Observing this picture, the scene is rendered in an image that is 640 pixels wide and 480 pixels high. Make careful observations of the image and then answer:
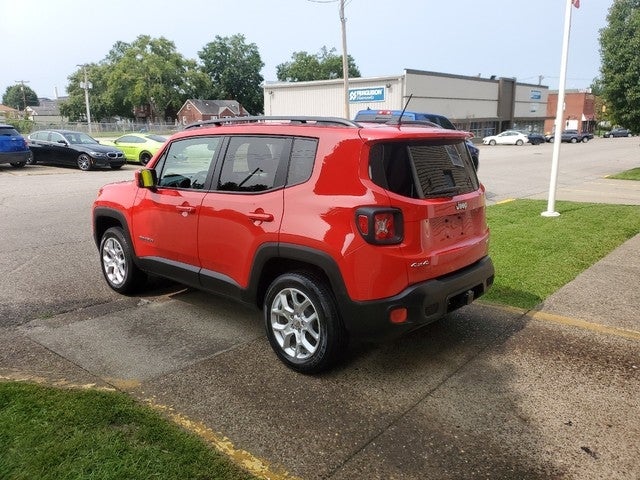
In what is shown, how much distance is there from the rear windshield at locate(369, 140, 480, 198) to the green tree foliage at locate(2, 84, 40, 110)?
599 ft

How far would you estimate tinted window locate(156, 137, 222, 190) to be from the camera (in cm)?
452

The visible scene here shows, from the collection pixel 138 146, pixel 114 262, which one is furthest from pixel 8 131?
pixel 114 262

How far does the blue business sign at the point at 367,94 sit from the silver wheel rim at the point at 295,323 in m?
41.4

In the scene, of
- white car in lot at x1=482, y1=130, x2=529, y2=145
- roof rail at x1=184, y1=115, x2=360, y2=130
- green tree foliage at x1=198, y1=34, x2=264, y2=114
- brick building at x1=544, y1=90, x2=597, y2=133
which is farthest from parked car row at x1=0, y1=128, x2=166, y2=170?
green tree foliage at x1=198, y1=34, x2=264, y2=114

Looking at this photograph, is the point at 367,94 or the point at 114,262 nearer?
the point at 114,262

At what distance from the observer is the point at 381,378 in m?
3.75

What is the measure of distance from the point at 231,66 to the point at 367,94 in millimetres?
64884

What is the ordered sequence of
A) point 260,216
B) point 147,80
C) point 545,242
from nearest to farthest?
point 260,216 < point 545,242 < point 147,80

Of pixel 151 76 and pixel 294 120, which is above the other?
pixel 151 76

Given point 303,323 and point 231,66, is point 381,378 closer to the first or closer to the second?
point 303,323

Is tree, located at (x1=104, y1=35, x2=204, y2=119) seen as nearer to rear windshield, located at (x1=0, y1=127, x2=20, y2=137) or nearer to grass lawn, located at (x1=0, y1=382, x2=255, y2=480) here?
rear windshield, located at (x1=0, y1=127, x2=20, y2=137)

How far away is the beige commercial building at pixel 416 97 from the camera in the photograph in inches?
1688

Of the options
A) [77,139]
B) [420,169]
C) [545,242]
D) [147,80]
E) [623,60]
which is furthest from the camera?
[147,80]

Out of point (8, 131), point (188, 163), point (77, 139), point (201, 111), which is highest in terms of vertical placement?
point (201, 111)
